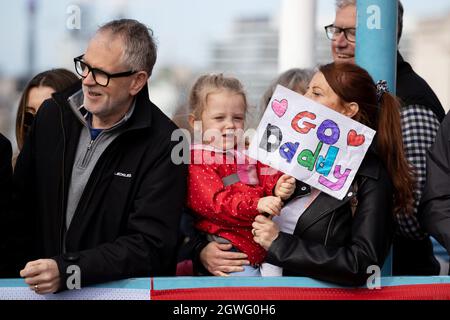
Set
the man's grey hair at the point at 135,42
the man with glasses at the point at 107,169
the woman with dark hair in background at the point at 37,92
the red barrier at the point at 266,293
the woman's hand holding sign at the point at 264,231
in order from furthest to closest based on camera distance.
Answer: the woman with dark hair in background at the point at 37,92, the man's grey hair at the point at 135,42, the man with glasses at the point at 107,169, the woman's hand holding sign at the point at 264,231, the red barrier at the point at 266,293

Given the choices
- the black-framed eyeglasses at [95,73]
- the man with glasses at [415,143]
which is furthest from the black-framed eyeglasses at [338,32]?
the black-framed eyeglasses at [95,73]

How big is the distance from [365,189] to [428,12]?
68642mm

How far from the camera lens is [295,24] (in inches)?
273

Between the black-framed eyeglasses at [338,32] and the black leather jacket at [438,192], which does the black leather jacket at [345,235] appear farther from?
the black-framed eyeglasses at [338,32]

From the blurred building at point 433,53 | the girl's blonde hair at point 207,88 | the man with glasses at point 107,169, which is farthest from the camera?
the blurred building at point 433,53

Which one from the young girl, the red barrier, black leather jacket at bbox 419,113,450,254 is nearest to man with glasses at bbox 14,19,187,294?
the young girl

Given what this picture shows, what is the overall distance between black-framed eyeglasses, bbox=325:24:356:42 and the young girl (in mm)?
922

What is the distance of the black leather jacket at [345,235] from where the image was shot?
3434mm

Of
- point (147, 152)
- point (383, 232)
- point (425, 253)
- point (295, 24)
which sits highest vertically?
point (295, 24)
